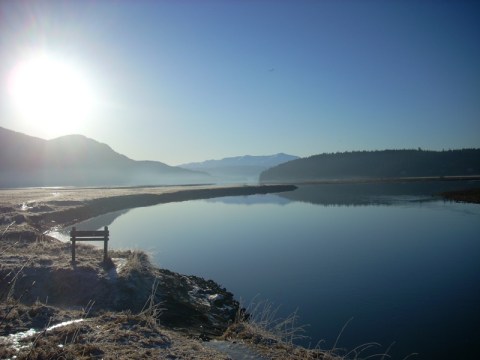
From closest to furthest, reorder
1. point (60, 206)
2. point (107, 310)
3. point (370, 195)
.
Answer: point (107, 310)
point (60, 206)
point (370, 195)

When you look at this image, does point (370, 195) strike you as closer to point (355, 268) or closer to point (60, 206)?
point (60, 206)

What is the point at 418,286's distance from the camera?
16.7 meters

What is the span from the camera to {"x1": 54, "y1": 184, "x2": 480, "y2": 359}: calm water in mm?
Answer: 12352

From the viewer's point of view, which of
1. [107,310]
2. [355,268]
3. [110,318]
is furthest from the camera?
[355,268]

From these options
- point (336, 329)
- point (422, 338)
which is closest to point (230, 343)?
point (336, 329)

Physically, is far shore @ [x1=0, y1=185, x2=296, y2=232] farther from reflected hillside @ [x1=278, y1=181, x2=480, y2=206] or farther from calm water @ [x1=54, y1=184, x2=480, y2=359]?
reflected hillside @ [x1=278, y1=181, x2=480, y2=206]

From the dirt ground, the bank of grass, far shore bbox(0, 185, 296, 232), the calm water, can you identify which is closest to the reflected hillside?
the calm water

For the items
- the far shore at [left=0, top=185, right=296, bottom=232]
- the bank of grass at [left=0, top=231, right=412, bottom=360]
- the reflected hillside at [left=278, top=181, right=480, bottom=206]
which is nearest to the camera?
the bank of grass at [left=0, top=231, right=412, bottom=360]

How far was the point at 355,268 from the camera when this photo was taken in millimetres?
20047

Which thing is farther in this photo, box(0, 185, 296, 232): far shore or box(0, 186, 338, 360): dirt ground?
box(0, 185, 296, 232): far shore

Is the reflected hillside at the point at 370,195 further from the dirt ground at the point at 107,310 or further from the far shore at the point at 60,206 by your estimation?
the dirt ground at the point at 107,310

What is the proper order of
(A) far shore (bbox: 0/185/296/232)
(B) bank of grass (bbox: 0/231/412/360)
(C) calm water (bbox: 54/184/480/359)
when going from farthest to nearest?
1. (A) far shore (bbox: 0/185/296/232)
2. (C) calm water (bbox: 54/184/480/359)
3. (B) bank of grass (bbox: 0/231/412/360)

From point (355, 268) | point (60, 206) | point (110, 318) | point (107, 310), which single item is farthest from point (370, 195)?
point (110, 318)

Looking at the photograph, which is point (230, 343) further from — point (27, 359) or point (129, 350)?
point (27, 359)
